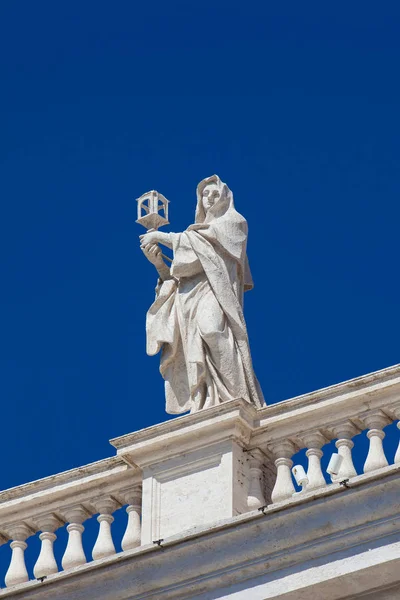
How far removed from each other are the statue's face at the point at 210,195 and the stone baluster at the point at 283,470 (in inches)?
119

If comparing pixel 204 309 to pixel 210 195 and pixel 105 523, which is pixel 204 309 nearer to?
pixel 210 195

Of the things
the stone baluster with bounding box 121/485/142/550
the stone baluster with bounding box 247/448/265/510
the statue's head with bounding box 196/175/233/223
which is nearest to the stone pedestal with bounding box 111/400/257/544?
the stone baluster with bounding box 247/448/265/510

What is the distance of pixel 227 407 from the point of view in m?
17.3

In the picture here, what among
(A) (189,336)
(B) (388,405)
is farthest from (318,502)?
(A) (189,336)

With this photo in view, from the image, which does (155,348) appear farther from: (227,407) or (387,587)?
(387,587)

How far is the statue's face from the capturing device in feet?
63.3

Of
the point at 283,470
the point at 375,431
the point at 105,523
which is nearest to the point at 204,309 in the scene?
the point at 283,470

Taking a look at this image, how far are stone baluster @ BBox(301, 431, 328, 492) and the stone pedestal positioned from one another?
53 centimetres

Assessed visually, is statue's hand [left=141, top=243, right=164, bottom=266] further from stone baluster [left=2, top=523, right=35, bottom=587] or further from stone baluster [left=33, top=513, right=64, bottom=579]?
stone baluster [left=2, top=523, right=35, bottom=587]

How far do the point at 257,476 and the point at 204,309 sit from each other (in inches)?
74.9

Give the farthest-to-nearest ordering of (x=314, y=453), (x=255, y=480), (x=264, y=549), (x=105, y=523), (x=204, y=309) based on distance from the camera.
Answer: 1. (x=204, y=309)
2. (x=105, y=523)
3. (x=255, y=480)
4. (x=314, y=453)
5. (x=264, y=549)

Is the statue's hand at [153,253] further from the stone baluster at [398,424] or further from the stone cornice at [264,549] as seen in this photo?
the stone cornice at [264,549]

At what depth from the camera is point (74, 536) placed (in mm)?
17812

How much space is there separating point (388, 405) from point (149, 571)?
2450 mm
